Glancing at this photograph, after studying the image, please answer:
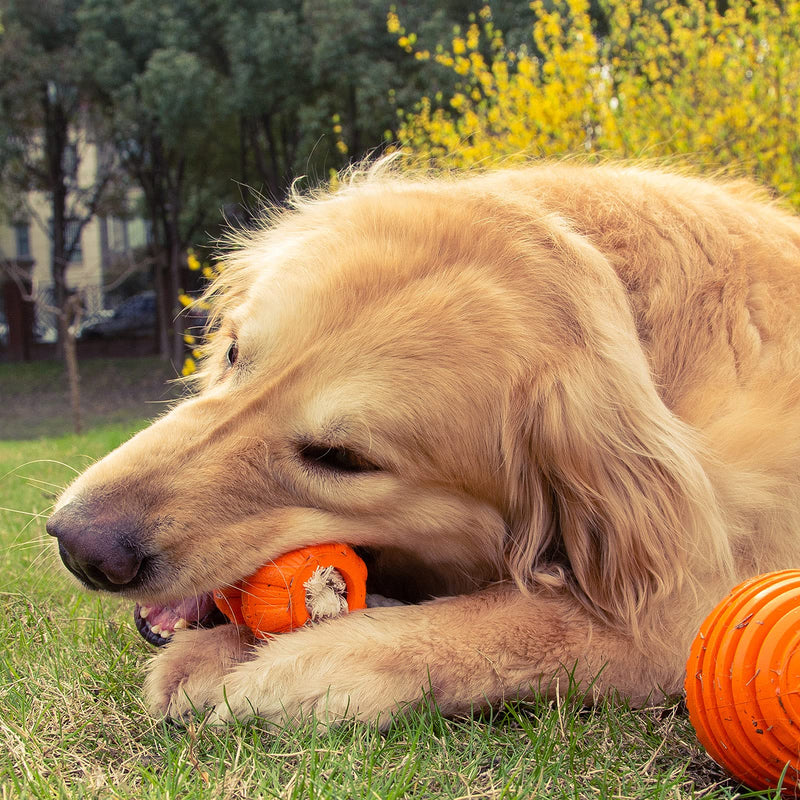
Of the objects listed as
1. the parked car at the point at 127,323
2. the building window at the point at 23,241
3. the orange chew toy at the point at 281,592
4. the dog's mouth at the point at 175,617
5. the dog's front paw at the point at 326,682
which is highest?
the orange chew toy at the point at 281,592

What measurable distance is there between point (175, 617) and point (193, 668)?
11.5 inches

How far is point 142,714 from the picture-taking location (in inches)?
70.1

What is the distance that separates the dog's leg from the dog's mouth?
319mm

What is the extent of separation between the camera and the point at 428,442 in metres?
2.04

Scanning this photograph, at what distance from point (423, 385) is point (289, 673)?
0.72m

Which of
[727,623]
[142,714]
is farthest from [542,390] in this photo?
[142,714]

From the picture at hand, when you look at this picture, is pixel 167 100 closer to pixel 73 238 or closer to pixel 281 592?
pixel 73 238

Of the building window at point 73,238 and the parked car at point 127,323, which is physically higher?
the building window at point 73,238

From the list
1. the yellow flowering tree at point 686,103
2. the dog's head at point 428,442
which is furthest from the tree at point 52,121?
the dog's head at point 428,442

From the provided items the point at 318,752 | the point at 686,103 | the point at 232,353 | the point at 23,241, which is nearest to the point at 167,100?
the point at 686,103

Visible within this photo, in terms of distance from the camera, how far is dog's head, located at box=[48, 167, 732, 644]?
76.3 inches

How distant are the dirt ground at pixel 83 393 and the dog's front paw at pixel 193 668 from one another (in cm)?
1526

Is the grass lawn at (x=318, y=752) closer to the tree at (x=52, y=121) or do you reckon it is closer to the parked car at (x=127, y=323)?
the tree at (x=52, y=121)

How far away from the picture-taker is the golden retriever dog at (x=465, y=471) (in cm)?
181
